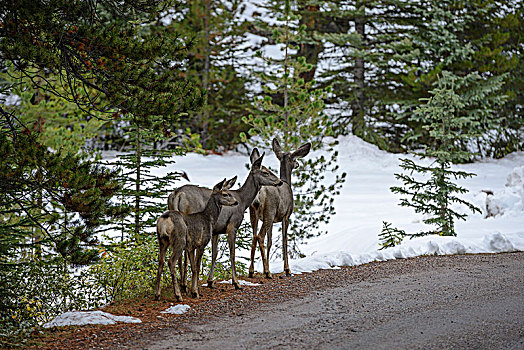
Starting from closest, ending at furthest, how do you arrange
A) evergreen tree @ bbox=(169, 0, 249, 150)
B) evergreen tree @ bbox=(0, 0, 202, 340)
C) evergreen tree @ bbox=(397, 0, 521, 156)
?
evergreen tree @ bbox=(0, 0, 202, 340), evergreen tree @ bbox=(397, 0, 521, 156), evergreen tree @ bbox=(169, 0, 249, 150)

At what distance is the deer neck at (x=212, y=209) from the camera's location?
25.1ft

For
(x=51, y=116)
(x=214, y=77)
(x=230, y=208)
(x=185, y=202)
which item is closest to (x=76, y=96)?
(x=185, y=202)

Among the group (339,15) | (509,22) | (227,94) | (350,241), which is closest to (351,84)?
(339,15)

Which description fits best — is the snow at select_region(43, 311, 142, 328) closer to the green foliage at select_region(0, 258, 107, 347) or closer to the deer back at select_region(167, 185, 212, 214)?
the green foliage at select_region(0, 258, 107, 347)

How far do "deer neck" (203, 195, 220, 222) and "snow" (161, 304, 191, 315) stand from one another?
127 cm

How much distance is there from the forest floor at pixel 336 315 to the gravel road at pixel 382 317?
0.4 inches

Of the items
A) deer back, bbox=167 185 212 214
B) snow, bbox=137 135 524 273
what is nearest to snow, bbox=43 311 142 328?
deer back, bbox=167 185 212 214

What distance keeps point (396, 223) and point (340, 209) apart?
3347mm

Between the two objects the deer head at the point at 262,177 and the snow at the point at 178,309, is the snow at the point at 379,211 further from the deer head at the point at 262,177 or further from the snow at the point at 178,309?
the snow at the point at 178,309

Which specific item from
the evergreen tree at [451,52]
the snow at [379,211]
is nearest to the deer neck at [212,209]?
the snow at [379,211]

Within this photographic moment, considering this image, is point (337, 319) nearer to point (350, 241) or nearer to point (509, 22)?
point (350, 241)

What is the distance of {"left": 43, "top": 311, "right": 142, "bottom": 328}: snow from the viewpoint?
6270 mm

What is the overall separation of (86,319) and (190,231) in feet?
5.44

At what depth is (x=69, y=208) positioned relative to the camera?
242 inches
